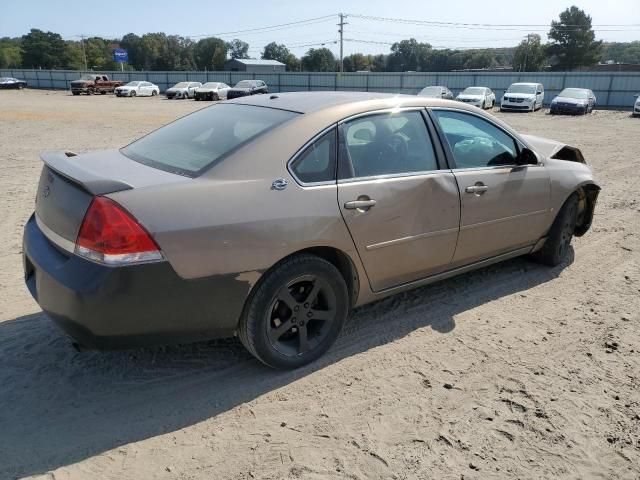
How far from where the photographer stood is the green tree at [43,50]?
89438mm

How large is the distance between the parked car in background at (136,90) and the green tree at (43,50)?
56909 millimetres

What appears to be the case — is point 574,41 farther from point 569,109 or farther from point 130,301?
point 130,301

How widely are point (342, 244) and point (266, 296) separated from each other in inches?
23.0

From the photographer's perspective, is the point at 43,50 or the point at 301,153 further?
the point at 43,50

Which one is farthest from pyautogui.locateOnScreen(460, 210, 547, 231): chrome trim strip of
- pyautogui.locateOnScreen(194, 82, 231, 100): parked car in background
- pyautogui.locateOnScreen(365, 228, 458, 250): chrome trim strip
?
pyautogui.locateOnScreen(194, 82, 231, 100): parked car in background

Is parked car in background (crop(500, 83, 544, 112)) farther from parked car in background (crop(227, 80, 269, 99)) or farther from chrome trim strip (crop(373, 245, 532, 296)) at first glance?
chrome trim strip (crop(373, 245, 532, 296))

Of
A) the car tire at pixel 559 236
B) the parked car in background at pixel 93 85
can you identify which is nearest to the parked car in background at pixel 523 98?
the car tire at pixel 559 236

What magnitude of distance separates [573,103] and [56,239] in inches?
1210

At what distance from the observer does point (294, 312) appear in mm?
3152

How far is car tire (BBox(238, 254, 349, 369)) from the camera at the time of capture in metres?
2.96

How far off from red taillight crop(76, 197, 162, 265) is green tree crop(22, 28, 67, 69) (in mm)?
103536

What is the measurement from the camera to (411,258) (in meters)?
3.62

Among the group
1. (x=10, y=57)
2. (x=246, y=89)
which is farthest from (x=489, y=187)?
(x=10, y=57)

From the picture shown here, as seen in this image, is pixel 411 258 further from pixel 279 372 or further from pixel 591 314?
pixel 591 314
